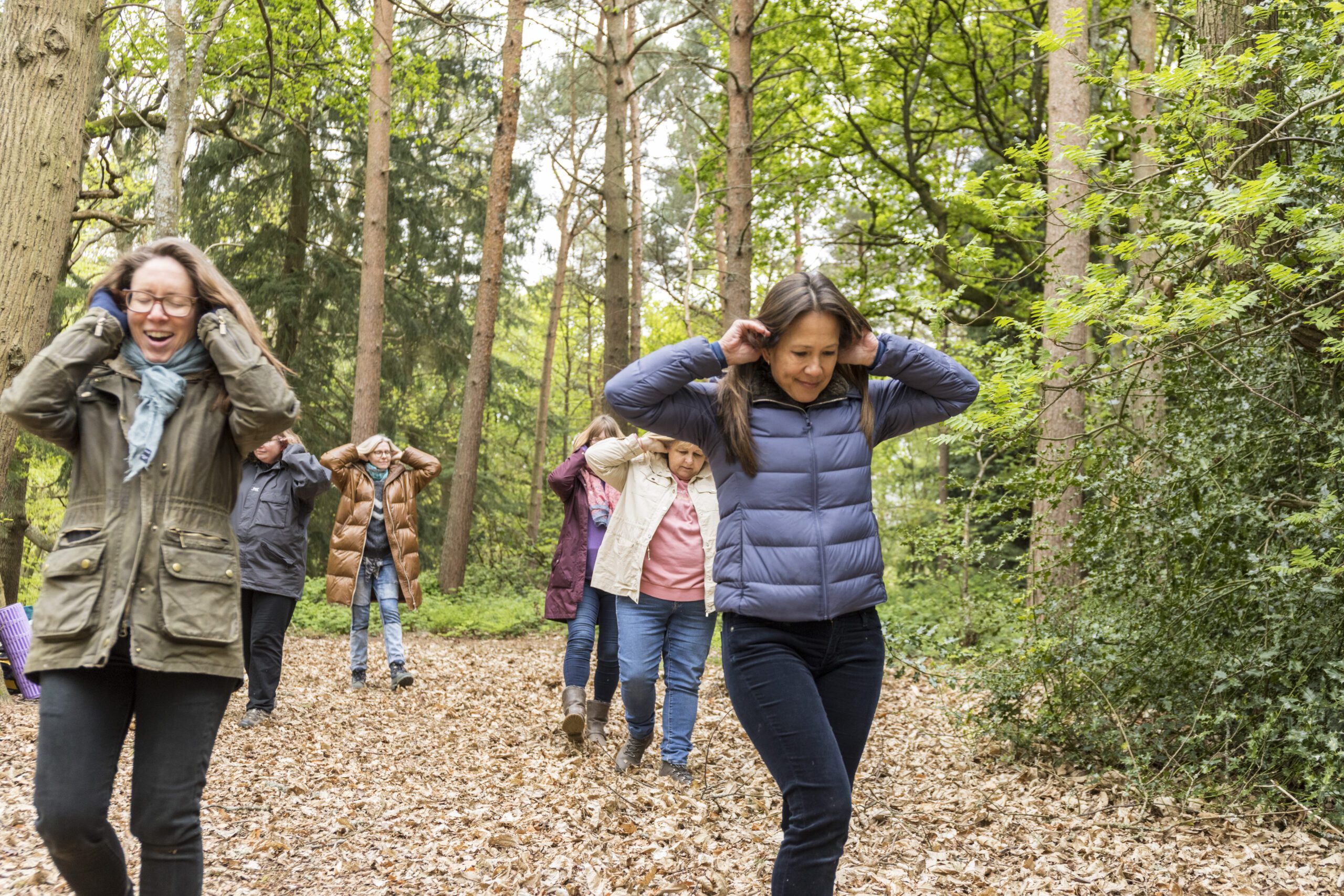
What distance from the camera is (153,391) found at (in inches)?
112

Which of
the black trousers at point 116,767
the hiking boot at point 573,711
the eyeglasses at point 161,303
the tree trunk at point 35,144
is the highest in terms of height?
the tree trunk at point 35,144

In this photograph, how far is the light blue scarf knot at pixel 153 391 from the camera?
2.76 metres

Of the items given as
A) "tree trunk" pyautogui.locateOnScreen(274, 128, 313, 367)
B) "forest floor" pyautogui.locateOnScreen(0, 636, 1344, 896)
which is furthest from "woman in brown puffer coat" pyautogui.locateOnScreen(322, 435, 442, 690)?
"tree trunk" pyautogui.locateOnScreen(274, 128, 313, 367)

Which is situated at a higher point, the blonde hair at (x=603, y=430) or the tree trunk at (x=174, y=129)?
the tree trunk at (x=174, y=129)

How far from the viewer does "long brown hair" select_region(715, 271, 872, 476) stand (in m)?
3.16

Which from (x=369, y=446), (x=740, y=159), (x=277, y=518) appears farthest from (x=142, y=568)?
Answer: (x=740, y=159)

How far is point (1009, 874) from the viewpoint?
183 inches

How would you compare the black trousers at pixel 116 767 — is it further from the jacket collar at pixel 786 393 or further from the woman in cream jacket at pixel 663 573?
the woman in cream jacket at pixel 663 573

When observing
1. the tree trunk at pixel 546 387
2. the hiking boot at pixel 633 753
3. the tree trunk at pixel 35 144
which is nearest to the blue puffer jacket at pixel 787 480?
the hiking boot at pixel 633 753

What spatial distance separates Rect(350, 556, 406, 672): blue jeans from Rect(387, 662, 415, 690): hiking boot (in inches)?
1.8

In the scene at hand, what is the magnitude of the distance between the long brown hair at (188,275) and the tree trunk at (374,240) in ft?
37.9

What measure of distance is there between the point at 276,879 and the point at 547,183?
67.2 feet

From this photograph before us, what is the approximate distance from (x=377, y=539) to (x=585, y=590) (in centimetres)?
272

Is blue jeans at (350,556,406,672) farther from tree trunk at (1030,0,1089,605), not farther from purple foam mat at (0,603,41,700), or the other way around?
tree trunk at (1030,0,1089,605)
